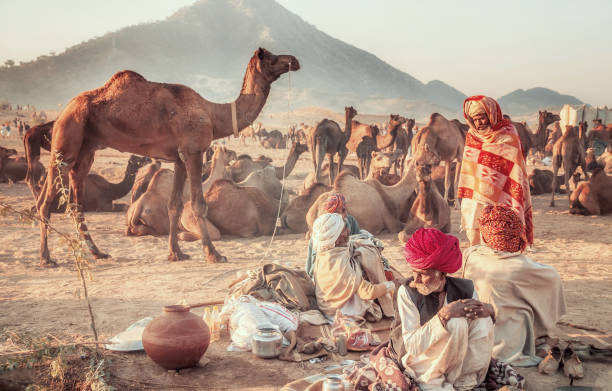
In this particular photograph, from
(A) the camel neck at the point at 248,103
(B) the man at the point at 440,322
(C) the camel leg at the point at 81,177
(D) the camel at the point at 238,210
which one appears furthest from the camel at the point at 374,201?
(B) the man at the point at 440,322

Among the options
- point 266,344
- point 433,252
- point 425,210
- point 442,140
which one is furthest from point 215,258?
point 442,140

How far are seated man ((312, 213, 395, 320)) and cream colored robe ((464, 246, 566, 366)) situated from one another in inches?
36.0

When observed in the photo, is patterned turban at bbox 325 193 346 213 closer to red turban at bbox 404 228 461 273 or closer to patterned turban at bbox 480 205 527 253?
patterned turban at bbox 480 205 527 253

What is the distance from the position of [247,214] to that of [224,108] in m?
2.36

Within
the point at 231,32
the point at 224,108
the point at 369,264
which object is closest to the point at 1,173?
the point at 224,108

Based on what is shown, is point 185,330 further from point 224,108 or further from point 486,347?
point 224,108

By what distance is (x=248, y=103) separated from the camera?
8.74 metres

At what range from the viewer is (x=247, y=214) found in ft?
33.7

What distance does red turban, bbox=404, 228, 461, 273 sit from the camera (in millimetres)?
3334

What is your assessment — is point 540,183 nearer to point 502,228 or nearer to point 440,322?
point 502,228

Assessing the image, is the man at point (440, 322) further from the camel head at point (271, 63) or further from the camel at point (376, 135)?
the camel at point (376, 135)

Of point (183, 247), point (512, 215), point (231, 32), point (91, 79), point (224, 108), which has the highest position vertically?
point (231, 32)

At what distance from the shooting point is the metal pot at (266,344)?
15.3 ft

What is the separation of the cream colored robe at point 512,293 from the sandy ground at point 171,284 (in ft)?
0.81
